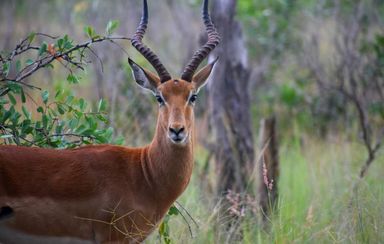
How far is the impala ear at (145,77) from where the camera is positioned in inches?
253

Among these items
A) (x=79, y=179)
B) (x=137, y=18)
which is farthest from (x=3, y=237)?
(x=137, y=18)

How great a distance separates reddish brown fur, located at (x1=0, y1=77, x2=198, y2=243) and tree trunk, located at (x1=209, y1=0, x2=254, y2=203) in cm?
269

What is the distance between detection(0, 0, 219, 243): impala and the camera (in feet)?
18.7

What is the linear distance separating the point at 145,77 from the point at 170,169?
0.85 m

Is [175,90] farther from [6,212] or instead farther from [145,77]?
[6,212]

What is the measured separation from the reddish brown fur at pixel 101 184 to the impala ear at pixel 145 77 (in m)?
0.22

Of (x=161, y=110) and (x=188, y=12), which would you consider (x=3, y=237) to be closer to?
(x=161, y=110)

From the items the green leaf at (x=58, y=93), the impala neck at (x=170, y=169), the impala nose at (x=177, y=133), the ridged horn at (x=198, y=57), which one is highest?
the ridged horn at (x=198, y=57)

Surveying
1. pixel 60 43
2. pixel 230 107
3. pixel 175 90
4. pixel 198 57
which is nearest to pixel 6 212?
pixel 60 43

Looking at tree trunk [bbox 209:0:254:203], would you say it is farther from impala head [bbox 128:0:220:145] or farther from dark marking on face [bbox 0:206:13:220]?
dark marking on face [bbox 0:206:13:220]

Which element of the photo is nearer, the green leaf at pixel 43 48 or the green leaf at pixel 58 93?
the green leaf at pixel 43 48

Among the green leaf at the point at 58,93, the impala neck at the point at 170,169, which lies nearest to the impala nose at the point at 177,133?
the impala neck at the point at 170,169

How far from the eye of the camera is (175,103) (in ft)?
20.0

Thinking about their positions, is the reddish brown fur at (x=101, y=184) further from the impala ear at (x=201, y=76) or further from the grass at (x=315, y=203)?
the grass at (x=315, y=203)
